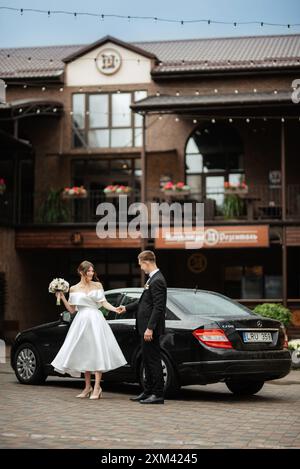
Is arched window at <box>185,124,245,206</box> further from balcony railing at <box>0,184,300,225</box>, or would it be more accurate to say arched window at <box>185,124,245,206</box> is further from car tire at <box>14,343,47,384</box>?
car tire at <box>14,343,47,384</box>

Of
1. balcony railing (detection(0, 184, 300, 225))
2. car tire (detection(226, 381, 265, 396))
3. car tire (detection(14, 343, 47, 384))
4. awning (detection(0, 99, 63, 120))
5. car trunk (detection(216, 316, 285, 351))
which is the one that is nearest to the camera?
car trunk (detection(216, 316, 285, 351))

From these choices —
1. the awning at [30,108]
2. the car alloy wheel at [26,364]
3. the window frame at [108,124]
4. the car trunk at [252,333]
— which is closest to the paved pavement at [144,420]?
the car alloy wheel at [26,364]

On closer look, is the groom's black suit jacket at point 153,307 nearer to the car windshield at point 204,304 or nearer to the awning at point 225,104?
the car windshield at point 204,304

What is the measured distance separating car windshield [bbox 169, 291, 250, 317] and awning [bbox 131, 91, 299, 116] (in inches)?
519

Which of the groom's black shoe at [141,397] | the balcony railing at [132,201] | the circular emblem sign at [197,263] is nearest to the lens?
the groom's black shoe at [141,397]

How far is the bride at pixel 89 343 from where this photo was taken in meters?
11.3

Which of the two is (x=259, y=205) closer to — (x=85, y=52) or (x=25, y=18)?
(x=85, y=52)

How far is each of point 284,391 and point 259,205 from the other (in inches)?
594

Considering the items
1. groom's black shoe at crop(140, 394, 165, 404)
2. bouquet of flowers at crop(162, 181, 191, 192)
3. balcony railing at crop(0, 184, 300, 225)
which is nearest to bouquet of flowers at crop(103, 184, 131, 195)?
balcony railing at crop(0, 184, 300, 225)

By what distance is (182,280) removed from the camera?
29.9 metres

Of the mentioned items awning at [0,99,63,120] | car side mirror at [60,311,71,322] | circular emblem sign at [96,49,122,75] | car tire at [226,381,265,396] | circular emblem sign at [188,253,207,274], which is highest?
circular emblem sign at [96,49,122,75]

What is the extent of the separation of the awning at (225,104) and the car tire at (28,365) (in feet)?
43.6

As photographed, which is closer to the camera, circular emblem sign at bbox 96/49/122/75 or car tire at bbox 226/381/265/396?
car tire at bbox 226/381/265/396

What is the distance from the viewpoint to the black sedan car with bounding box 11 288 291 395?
1106cm
